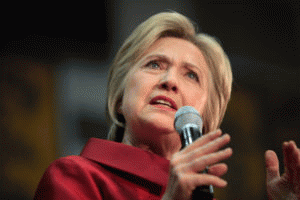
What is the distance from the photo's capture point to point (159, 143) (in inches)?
53.4

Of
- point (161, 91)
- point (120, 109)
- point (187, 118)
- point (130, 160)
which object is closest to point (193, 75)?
point (161, 91)

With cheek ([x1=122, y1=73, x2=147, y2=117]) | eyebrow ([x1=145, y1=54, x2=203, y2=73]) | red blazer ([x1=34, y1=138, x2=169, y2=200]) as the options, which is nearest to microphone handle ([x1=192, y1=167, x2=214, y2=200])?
red blazer ([x1=34, y1=138, x2=169, y2=200])

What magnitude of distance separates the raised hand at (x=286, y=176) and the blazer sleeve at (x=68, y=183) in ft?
1.67

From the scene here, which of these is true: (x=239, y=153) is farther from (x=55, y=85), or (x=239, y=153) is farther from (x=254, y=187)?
(x=55, y=85)

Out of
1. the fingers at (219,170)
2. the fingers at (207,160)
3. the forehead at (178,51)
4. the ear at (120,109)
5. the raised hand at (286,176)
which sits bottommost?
the raised hand at (286,176)

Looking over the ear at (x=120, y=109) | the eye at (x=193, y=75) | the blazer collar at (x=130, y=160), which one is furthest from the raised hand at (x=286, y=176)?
the ear at (x=120, y=109)

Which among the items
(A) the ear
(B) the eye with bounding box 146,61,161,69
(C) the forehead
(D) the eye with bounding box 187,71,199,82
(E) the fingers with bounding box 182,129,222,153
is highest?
(C) the forehead

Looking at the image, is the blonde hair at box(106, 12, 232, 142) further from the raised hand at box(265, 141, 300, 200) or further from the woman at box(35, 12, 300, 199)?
the raised hand at box(265, 141, 300, 200)

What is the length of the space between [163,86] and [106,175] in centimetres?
38

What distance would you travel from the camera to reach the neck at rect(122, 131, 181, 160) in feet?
4.40

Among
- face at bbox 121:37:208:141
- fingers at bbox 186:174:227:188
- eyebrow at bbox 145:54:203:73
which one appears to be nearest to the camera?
fingers at bbox 186:174:227:188

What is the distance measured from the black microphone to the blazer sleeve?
12.1 inches

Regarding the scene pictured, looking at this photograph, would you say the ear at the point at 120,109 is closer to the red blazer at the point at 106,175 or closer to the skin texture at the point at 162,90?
the skin texture at the point at 162,90

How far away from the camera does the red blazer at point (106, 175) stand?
1.05 m
